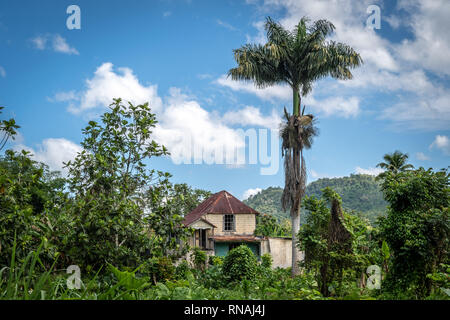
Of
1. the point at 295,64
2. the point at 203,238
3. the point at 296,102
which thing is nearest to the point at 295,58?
the point at 295,64

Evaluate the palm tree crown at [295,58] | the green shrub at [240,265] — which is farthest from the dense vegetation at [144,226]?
the palm tree crown at [295,58]

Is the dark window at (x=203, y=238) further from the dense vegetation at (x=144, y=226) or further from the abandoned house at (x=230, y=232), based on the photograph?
the dense vegetation at (x=144, y=226)

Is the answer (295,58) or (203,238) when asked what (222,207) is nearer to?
(203,238)

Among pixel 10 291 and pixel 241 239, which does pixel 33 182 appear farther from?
pixel 241 239

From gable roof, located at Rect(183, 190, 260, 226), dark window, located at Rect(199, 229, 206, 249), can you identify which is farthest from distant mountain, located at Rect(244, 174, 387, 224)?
dark window, located at Rect(199, 229, 206, 249)

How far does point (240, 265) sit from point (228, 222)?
629 inches

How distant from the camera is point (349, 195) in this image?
1694 inches

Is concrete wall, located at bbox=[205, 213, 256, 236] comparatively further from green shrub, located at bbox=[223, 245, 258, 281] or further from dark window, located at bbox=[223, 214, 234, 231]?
green shrub, located at bbox=[223, 245, 258, 281]

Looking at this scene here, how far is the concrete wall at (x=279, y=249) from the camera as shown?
2633cm

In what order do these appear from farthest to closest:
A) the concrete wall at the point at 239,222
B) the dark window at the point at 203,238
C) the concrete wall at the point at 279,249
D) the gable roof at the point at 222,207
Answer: the gable roof at the point at 222,207, the concrete wall at the point at 239,222, the concrete wall at the point at 279,249, the dark window at the point at 203,238

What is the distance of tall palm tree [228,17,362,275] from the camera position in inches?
716

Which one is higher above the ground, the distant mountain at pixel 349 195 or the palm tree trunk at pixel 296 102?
the palm tree trunk at pixel 296 102

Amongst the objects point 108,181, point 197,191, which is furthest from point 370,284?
point 197,191
